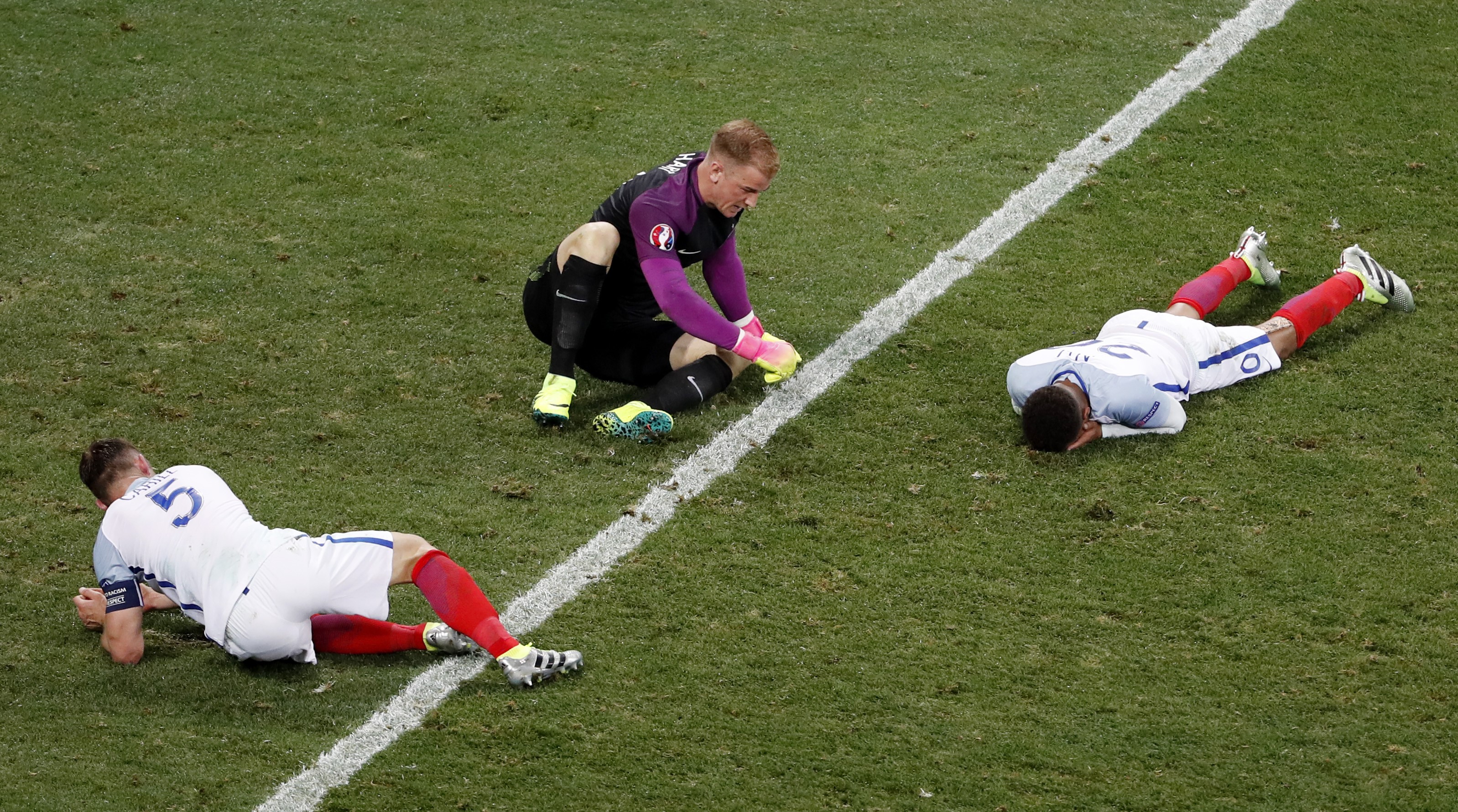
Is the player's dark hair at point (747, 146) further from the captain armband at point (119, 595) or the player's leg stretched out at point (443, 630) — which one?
the captain armband at point (119, 595)

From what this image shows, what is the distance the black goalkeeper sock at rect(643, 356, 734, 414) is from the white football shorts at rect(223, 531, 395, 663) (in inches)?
64.3

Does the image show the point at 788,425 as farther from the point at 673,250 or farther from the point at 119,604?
the point at 119,604

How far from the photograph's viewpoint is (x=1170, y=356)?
5.61 metres

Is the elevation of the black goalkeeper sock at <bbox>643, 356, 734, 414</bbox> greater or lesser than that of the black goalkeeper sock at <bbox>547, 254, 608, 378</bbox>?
lesser

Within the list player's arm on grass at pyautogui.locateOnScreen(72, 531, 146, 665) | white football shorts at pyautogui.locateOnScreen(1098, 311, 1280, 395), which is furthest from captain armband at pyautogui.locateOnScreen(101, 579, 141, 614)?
white football shorts at pyautogui.locateOnScreen(1098, 311, 1280, 395)

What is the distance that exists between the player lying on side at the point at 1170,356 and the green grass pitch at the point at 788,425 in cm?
12

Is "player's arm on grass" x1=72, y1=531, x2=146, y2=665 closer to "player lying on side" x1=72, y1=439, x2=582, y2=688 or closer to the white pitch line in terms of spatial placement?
"player lying on side" x1=72, y1=439, x2=582, y2=688

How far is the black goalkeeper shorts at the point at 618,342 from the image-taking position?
5910mm

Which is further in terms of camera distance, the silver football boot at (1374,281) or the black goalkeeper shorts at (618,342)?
the silver football boot at (1374,281)

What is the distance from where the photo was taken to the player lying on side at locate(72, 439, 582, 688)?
421 centimetres

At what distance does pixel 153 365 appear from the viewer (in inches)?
238

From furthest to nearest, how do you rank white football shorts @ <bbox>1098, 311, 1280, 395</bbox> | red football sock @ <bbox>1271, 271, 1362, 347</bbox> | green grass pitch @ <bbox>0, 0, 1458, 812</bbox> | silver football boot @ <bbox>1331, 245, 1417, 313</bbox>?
silver football boot @ <bbox>1331, 245, 1417, 313</bbox> < red football sock @ <bbox>1271, 271, 1362, 347</bbox> < white football shorts @ <bbox>1098, 311, 1280, 395</bbox> < green grass pitch @ <bbox>0, 0, 1458, 812</bbox>

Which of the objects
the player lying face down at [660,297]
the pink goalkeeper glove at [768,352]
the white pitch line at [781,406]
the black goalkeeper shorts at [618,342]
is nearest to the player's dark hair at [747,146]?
the player lying face down at [660,297]

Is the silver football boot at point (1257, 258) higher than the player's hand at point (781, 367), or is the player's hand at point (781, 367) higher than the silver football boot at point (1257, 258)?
the player's hand at point (781, 367)
